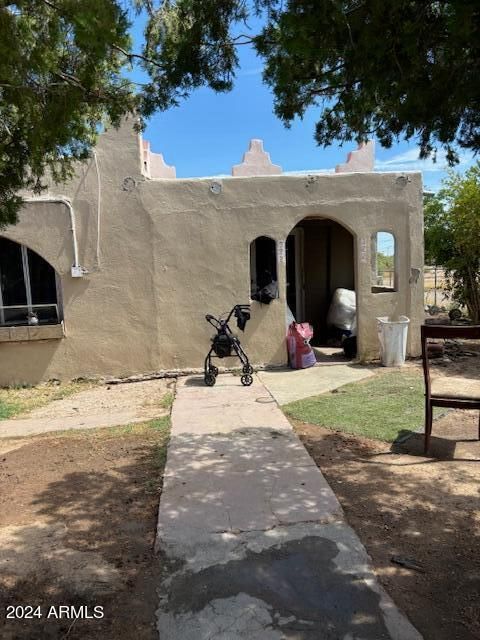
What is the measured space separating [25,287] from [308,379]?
5.14 meters

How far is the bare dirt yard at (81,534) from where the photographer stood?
8.39ft

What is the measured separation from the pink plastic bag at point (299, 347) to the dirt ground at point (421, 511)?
330cm

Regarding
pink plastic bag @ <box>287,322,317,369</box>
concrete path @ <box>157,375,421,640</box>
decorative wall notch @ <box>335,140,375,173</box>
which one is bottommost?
concrete path @ <box>157,375,421,640</box>

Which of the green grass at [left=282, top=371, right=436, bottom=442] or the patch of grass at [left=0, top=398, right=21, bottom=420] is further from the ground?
the green grass at [left=282, top=371, right=436, bottom=442]

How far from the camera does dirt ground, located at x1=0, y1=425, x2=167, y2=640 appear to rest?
256 cm

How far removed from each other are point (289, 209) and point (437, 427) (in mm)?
4826

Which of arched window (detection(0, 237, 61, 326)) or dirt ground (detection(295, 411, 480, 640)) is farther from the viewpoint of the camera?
arched window (detection(0, 237, 61, 326))

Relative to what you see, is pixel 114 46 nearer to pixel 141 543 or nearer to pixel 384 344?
pixel 141 543

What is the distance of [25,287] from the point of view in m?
8.81

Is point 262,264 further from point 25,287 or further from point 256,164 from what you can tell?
point 25,287

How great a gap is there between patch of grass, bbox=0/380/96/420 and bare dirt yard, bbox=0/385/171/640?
1824 millimetres

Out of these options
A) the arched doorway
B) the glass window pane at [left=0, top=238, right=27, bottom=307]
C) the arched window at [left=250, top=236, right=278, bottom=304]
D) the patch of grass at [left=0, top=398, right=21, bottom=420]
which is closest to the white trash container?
the arched window at [left=250, top=236, right=278, bottom=304]

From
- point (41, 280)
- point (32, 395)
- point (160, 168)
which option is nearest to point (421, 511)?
point (32, 395)

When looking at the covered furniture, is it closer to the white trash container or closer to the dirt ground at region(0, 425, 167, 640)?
the dirt ground at region(0, 425, 167, 640)
